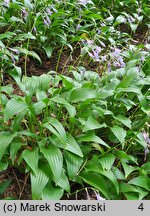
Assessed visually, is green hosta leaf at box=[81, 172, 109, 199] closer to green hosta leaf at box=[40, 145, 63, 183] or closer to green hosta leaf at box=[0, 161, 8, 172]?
green hosta leaf at box=[40, 145, 63, 183]

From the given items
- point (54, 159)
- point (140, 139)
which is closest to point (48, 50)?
point (140, 139)

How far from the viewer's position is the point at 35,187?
2781 mm

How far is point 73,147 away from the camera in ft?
9.97

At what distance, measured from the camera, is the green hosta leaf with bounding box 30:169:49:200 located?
2762 mm

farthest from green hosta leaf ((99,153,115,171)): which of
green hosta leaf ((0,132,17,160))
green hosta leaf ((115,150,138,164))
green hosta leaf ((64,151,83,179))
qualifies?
green hosta leaf ((0,132,17,160))

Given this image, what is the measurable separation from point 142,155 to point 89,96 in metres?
1.00

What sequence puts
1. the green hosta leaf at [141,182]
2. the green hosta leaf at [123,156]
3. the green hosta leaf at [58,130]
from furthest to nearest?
the green hosta leaf at [123,156] → the green hosta leaf at [141,182] → the green hosta leaf at [58,130]

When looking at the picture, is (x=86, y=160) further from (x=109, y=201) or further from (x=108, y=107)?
(x=108, y=107)

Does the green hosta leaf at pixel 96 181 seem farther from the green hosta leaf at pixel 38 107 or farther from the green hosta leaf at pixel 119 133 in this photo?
the green hosta leaf at pixel 38 107

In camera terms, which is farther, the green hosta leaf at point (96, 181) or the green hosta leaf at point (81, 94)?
the green hosta leaf at point (81, 94)

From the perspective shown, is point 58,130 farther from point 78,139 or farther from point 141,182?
point 141,182

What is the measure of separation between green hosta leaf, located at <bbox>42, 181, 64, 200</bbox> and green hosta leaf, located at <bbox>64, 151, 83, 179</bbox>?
0.56ft

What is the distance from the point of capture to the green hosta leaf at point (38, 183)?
2.76 metres

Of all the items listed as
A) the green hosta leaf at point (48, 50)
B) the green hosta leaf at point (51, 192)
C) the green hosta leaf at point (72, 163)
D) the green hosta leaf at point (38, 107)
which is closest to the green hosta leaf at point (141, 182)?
the green hosta leaf at point (72, 163)
